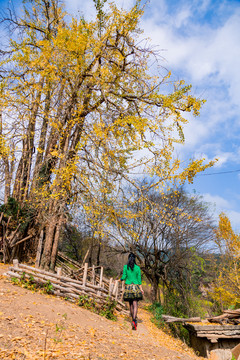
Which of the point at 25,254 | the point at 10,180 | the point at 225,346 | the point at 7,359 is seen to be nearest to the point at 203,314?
the point at 225,346

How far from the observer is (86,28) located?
8.40 m

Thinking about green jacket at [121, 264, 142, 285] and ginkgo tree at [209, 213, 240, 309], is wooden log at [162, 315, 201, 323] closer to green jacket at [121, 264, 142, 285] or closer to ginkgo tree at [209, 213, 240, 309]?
green jacket at [121, 264, 142, 285]

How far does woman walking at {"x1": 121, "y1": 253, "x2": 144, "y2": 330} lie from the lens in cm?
611

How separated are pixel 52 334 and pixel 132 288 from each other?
8.87ft

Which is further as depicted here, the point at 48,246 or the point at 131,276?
the point at 48,246

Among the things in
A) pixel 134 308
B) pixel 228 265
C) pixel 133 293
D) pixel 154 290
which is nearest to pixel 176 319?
pixel 134 308

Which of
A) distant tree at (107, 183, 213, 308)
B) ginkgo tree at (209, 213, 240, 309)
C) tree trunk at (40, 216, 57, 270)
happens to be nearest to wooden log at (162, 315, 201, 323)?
distant tree at (107, 183, 213, 308)

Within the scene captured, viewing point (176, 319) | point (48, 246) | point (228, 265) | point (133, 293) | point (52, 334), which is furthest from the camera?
point (228, 265)

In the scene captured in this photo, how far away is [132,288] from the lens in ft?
20.2

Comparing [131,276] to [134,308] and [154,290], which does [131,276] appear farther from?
[154,290]

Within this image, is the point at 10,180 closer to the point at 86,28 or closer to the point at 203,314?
the point at 86,28

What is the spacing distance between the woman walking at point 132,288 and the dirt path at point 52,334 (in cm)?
51

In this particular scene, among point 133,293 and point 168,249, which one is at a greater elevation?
point 168,249

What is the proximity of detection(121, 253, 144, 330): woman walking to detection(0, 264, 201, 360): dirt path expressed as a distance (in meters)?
0.51
